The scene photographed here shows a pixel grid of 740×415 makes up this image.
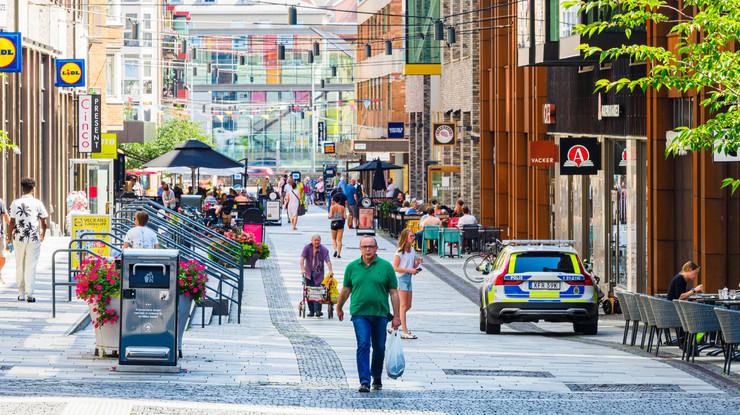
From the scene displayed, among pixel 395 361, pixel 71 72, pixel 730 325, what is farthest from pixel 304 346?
pixel 71 72

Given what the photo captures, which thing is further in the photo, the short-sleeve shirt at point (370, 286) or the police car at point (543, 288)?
the police car at point (543, 288)

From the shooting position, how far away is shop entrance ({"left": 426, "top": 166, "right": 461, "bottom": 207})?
186 ft

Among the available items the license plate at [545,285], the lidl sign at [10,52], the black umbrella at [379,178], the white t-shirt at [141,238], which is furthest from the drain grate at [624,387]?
the black umbrella at [379,178]

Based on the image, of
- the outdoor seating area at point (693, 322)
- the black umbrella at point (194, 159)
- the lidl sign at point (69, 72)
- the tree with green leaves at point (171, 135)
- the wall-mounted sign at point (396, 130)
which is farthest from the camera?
the tree with green leaves at point (171, 135)

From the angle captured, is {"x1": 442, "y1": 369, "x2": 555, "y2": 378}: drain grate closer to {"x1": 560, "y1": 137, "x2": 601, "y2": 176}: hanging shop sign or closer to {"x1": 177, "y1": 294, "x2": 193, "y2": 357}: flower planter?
{"x1": 177, "y1": 294, "x2": 193, "y2": 357}: flower planter

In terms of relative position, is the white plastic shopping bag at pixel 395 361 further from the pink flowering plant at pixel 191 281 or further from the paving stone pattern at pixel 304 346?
the pink flowering plant at pixel 191 281

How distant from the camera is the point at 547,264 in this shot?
23203 millimetres

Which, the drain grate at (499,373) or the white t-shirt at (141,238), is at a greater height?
the white t-shirt at (141,238)

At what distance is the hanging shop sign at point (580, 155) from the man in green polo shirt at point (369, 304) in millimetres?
16043

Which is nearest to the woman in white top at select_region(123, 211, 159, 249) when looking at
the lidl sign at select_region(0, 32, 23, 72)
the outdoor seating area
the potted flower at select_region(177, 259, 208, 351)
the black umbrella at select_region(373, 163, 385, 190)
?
the potted flower at select_region(177, 259, 208, 351)

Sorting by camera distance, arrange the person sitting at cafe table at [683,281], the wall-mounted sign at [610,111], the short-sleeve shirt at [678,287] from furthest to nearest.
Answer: the wall-mounted sign at [610,111] → the short-sleeve shirt at [678,287] → the person sitting at cafe table at [683,281]

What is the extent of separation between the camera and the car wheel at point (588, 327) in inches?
926

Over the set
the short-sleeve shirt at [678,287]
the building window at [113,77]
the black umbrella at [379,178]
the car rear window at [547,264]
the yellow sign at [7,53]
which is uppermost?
the building window at [113,77]

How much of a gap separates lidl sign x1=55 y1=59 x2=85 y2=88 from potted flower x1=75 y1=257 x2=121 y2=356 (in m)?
33.0
